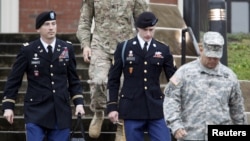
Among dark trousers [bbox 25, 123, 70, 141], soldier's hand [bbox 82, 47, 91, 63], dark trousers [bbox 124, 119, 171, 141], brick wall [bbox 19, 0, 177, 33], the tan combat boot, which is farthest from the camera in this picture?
brick wall [bbox 19, 0, 177, 33]

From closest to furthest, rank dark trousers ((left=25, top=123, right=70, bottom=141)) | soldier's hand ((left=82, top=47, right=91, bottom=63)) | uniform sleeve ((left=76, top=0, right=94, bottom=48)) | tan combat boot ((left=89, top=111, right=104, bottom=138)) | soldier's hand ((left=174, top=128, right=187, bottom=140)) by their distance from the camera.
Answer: soldier's hand ((left=174, top=128, right=187, bottom=140))
dark trousers ((left=25, top=123, right=70, bottom=141))
soldier's hand ((left=82, top=47, right=91, bottom=63))
uniform sleeve ((left=76, top=0, right=94, bottom=48))
tan combat boot ((left=89, top=111, right=104, bottom=138))

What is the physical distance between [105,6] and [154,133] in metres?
1.79

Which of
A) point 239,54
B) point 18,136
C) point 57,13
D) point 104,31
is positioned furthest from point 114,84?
point 239,54

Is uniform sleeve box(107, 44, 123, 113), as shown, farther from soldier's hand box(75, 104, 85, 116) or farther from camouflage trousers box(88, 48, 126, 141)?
camouflage trousers box(88, 48, 126, 141)

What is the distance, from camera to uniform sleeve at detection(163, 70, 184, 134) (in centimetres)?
633

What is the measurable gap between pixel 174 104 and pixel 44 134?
1.62 m

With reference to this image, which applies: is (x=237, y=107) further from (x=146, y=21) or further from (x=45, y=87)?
(x=45, y=87)

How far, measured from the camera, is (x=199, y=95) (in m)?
6.36

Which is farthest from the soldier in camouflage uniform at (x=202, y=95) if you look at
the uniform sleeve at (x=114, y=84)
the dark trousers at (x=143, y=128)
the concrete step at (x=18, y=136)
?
the concrete step at (x=18, y=136)

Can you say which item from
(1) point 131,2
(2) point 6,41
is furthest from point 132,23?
(2) point 6,41

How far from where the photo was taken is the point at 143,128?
7.72 meters

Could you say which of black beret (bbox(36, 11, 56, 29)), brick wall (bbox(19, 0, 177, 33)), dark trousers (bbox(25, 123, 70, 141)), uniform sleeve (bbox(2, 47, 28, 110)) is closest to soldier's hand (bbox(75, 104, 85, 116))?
dark trousers (bbox(25, 123, 70, 141))

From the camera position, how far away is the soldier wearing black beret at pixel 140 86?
7.61 meters

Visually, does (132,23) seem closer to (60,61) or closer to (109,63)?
(109,63)
